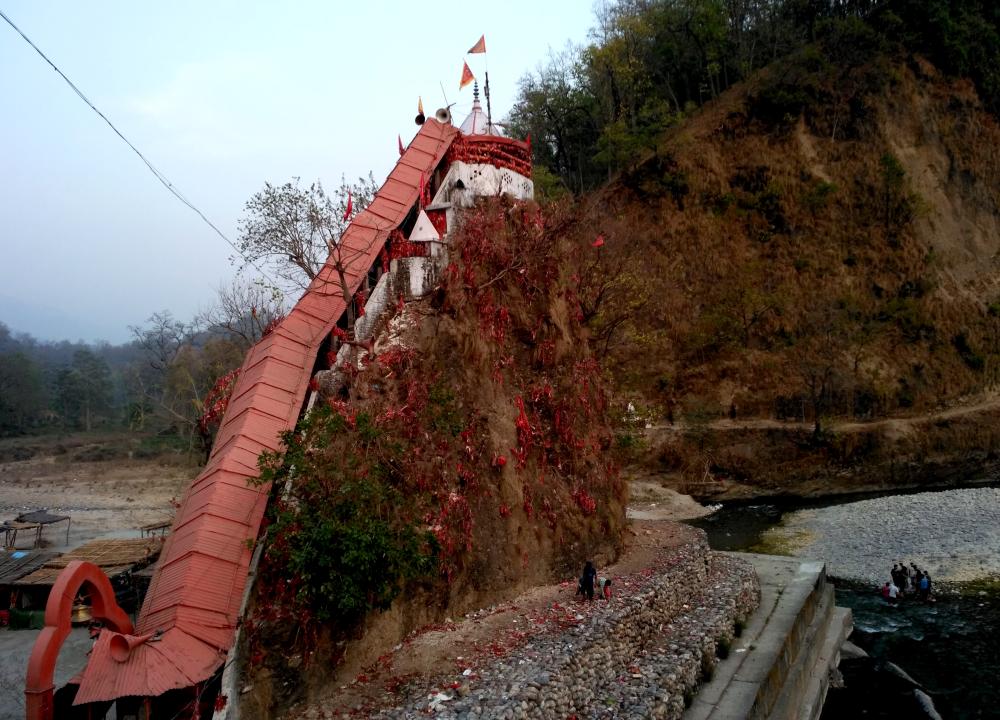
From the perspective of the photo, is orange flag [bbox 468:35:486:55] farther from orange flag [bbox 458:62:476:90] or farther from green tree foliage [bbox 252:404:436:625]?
green tree foliage [bbox 252:404:436:625]

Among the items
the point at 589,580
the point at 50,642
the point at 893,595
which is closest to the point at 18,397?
the point at 50,642

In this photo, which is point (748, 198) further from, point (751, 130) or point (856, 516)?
point (856, 516)

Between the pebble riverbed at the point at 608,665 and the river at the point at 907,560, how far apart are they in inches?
196

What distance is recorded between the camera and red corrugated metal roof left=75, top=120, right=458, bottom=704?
346 inches

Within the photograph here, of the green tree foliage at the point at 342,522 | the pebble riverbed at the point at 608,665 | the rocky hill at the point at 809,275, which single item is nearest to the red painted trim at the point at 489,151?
the green tree foliage at the point at 342,522

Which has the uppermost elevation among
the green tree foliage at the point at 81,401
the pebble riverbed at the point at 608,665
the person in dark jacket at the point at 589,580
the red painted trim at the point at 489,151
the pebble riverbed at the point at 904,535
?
the red painted trim at the point at 489,151

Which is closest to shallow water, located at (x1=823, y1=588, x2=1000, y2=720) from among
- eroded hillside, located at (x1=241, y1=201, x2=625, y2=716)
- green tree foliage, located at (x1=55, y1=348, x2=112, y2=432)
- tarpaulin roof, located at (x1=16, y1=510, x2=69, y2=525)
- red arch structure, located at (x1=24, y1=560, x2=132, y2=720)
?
eroded hillside, located at (x1=241, y1=201, x2=625, y2=716)

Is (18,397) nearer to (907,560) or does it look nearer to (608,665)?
(608,665)

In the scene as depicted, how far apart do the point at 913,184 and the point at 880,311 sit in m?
9.62

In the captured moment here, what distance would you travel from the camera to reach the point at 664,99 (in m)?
48.0

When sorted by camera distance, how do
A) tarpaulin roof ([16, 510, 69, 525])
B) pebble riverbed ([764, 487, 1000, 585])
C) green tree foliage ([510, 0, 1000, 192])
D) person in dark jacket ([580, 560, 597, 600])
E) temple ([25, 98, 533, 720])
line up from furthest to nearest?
green tree foliage ([510, 0, 1000, 192]) < tarpaulin roof ([16, 510, 69, 525]) < pebble riverbed ([764, 487, 1000, 585]) < person in dark jacket ([580, 560, 597, 600]) < temple ([25, 98, 533, 720])

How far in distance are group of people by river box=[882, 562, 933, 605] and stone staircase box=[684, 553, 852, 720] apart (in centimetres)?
319

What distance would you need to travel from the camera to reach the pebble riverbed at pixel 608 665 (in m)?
9.40

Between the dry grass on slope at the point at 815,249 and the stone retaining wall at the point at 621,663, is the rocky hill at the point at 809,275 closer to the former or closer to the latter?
the dry grass on slope at the point at 815,249
